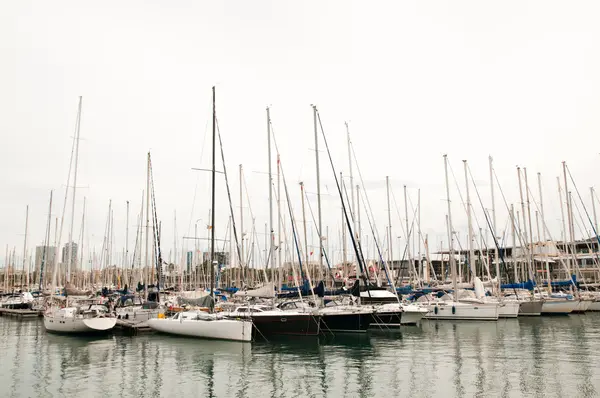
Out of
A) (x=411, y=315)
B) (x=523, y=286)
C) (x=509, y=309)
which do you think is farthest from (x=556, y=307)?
(x=411, y=315)

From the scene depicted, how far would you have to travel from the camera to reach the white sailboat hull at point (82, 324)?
102 ft

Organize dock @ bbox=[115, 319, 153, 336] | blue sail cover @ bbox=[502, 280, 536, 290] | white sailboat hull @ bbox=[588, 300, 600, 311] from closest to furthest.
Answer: dock @ bbox=[115, 319, 153, 336] < blue sail cover @ bbox=[502, 280, 536, 290] < white sailboat hull @ bbox=[588, 300, 600, 311]

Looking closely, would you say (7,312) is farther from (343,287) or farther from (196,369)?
(196,369)

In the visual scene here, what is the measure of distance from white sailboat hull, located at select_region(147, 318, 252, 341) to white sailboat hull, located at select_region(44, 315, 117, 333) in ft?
11.6

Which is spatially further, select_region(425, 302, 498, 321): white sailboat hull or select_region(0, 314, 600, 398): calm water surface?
select_region(425, 302, 498, 321): white sailboat hull

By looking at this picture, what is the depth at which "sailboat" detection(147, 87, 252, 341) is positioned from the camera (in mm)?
27812

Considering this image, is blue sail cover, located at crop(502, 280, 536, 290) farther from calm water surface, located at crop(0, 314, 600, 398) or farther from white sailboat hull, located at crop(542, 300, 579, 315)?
calm water surface, located at crop(0, 314, 600, 398)

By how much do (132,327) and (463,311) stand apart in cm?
2713

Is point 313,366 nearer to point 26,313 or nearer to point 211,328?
point 211,328

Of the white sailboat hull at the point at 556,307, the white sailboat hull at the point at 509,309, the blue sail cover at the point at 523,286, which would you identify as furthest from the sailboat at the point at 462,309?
the white sailboat hull at the point at 556,307

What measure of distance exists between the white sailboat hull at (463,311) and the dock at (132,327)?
24184mm

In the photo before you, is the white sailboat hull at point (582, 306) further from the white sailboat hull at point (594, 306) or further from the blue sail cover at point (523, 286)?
the blue sail cover at point (523, 286)

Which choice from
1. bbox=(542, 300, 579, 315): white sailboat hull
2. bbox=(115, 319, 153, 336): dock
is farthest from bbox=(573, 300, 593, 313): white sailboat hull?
bbox=(115, 319, 153, 336): dock

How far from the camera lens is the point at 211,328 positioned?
28.6 m
